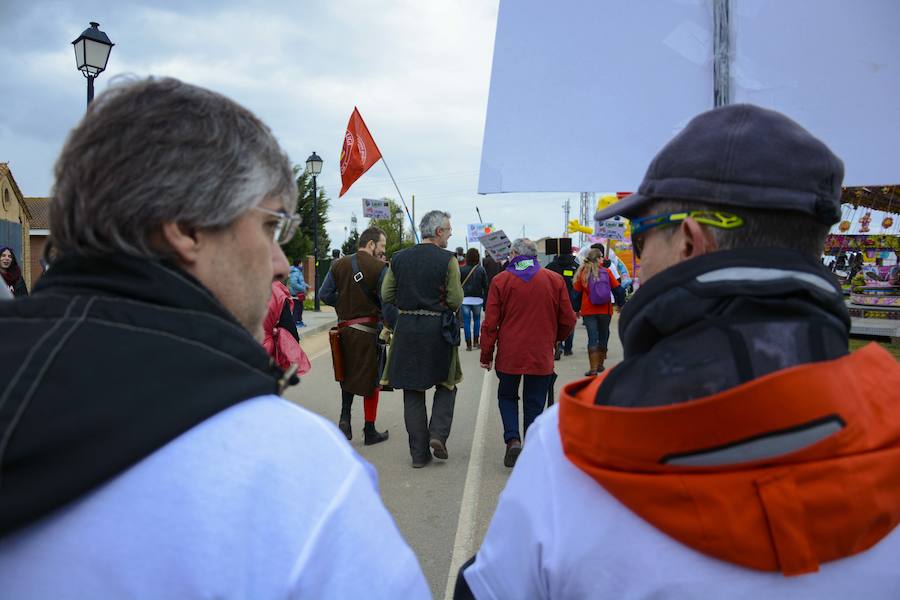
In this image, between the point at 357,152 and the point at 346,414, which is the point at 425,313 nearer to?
the point at 346,414

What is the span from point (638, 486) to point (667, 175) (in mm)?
569

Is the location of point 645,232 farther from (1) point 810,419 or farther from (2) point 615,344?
(2) point 615,344

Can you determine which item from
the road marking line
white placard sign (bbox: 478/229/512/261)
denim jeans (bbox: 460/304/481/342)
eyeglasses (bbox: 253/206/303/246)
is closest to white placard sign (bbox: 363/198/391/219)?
denim jeans (bbox: 460/304/481/342)

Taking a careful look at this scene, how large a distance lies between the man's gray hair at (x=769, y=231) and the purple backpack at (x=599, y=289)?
27.9 feet

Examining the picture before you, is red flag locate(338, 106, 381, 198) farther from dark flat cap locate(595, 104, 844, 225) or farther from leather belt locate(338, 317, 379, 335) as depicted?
dark flat cap locate(595, 104, 844, 225)

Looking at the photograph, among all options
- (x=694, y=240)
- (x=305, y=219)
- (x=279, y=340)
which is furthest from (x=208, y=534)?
(x=305, y=219)

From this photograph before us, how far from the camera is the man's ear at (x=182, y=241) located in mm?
1020

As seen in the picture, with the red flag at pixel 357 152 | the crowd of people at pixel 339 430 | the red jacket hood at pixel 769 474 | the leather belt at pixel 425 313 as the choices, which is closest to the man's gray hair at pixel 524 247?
the leather belt at pixel 425 313

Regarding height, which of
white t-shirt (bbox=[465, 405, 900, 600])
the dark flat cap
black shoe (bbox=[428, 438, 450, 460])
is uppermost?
the dark flat cap

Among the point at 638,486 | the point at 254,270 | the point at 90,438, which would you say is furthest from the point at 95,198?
the point at 638,486

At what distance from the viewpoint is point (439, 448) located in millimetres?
5871

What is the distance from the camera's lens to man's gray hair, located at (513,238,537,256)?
597cm

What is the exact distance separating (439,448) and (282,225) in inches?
190

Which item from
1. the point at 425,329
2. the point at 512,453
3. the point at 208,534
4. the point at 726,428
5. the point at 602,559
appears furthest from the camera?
the point at 425,329
